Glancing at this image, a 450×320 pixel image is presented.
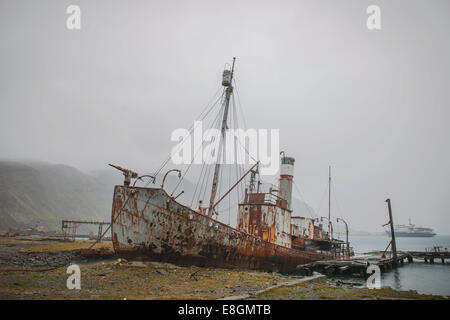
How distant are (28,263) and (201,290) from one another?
1549 cm

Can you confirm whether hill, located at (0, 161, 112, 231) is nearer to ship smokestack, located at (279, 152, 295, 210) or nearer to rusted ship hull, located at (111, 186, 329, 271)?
rusted ship hull, located at (111, 186, 329, 271)

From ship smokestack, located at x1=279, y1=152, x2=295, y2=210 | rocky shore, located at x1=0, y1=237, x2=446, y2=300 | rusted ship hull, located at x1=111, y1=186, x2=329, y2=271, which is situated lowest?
rocky shore, located at x1=0, y1=237, x2=446, y2=300

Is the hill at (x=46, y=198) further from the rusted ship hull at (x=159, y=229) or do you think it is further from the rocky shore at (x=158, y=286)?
the rocky shore at (x=158, y=286)

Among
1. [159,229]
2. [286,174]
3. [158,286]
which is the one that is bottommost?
[158,286]


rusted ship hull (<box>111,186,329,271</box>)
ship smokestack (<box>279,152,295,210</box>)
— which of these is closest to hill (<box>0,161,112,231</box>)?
rusted ship hull (<box>111,186,329,271</box>)

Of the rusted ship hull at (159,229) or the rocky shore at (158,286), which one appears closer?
the rocky shore at (158,286)

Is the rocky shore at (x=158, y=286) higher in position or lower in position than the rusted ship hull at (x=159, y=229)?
lower

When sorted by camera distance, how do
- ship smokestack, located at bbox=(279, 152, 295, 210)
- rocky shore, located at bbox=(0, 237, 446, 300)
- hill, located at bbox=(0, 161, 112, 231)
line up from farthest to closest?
hill, located at bbox=(0, 161, 112, 231), ship smokestack, located at bbox=(279, 152, 295, 210), rocky shore, located at bbox=(0, 237, 446, 300)

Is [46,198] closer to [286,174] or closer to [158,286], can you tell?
[286,174]

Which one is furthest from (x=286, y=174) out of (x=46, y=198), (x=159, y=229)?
(x=46, y=198)

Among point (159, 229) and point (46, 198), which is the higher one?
point (46, 198)

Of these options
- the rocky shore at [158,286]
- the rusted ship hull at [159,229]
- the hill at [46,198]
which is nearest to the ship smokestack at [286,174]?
the rocky shore at [158,286]

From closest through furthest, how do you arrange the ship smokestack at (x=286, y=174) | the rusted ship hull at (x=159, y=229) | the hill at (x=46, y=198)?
1. the rusted ship hull at (x=159, y=229)
2. the ship smokestack at (x=286, y=174)
3. the hill at (x=46, y=198)
